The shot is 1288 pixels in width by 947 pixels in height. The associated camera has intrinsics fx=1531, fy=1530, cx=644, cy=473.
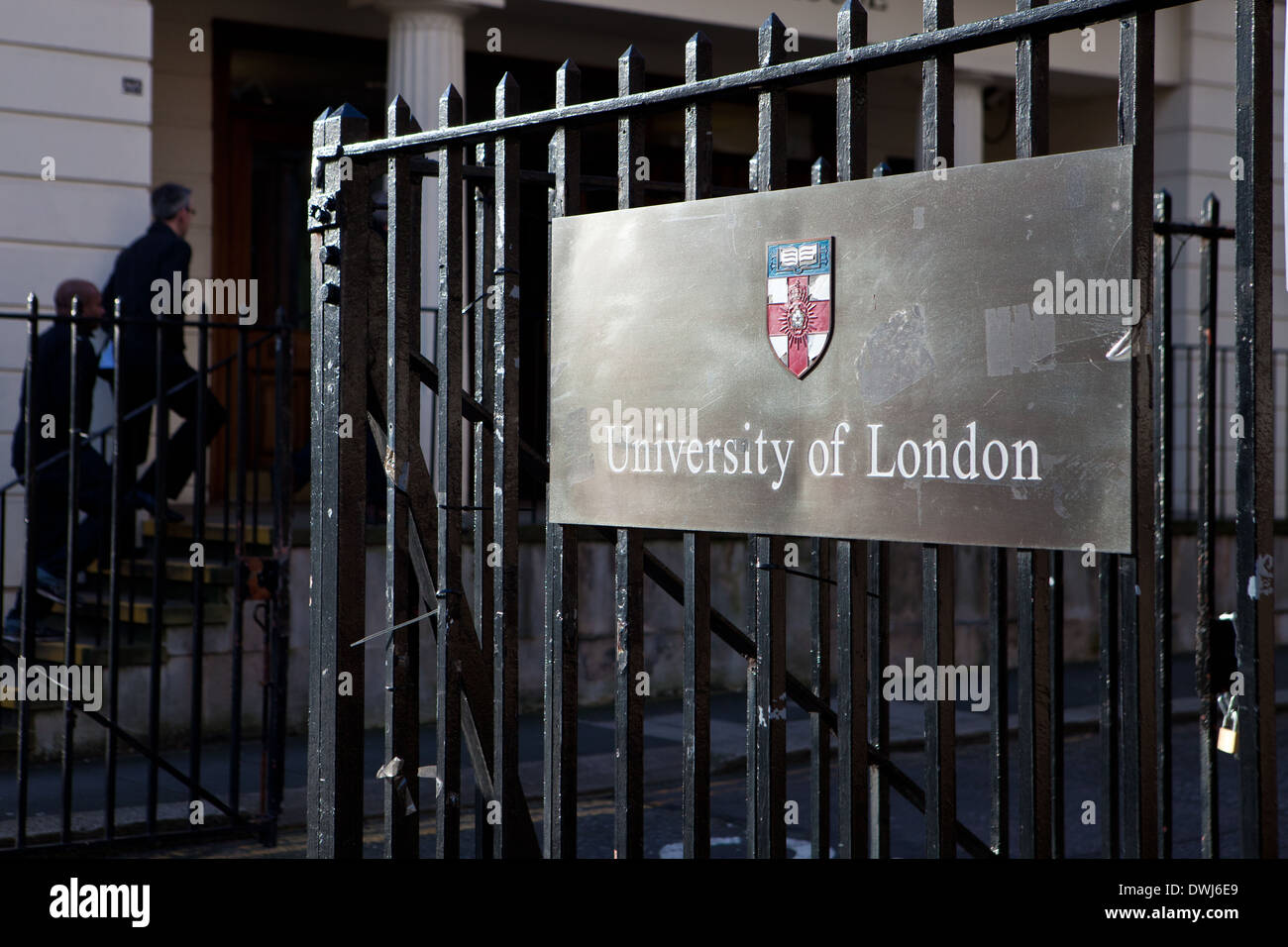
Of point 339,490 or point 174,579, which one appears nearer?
point 339,490

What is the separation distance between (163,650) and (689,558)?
643 centimetres

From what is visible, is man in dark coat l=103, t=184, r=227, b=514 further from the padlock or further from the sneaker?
the padlock

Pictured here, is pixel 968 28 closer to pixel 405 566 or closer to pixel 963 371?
pixel 963 371

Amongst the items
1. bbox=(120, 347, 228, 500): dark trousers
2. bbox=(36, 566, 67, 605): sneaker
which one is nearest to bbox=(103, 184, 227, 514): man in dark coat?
bbox=(120, 347, 228, 500): dark trousers

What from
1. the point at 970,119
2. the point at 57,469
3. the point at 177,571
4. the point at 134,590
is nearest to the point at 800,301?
the point at 134,590

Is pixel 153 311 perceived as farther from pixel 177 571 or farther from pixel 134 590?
pixel 134 590

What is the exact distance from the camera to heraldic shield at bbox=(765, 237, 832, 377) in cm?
254

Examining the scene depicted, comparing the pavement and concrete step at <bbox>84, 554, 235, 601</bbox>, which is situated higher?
concrete step at <bbox>84, 554, 235, 601</bbox>

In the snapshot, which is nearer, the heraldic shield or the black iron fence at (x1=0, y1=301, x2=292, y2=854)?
the heraldic shield

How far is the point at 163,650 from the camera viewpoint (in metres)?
8.60

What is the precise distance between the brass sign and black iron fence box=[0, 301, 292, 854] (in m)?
3.83

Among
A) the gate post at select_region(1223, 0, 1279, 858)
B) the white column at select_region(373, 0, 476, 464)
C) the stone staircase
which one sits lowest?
the stone staircase

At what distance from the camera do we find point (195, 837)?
22.2ft

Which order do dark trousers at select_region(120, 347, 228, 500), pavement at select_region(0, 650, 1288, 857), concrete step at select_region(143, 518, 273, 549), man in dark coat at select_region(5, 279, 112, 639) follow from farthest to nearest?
concrete step at select_region(143, 518, 273, 549) → dark trousers at select_region(120, 347, 228, 500) → man in dark coat at select_region(5, 279, 112, 639) → pavement at select_region(0, 650, 1288, 857)
